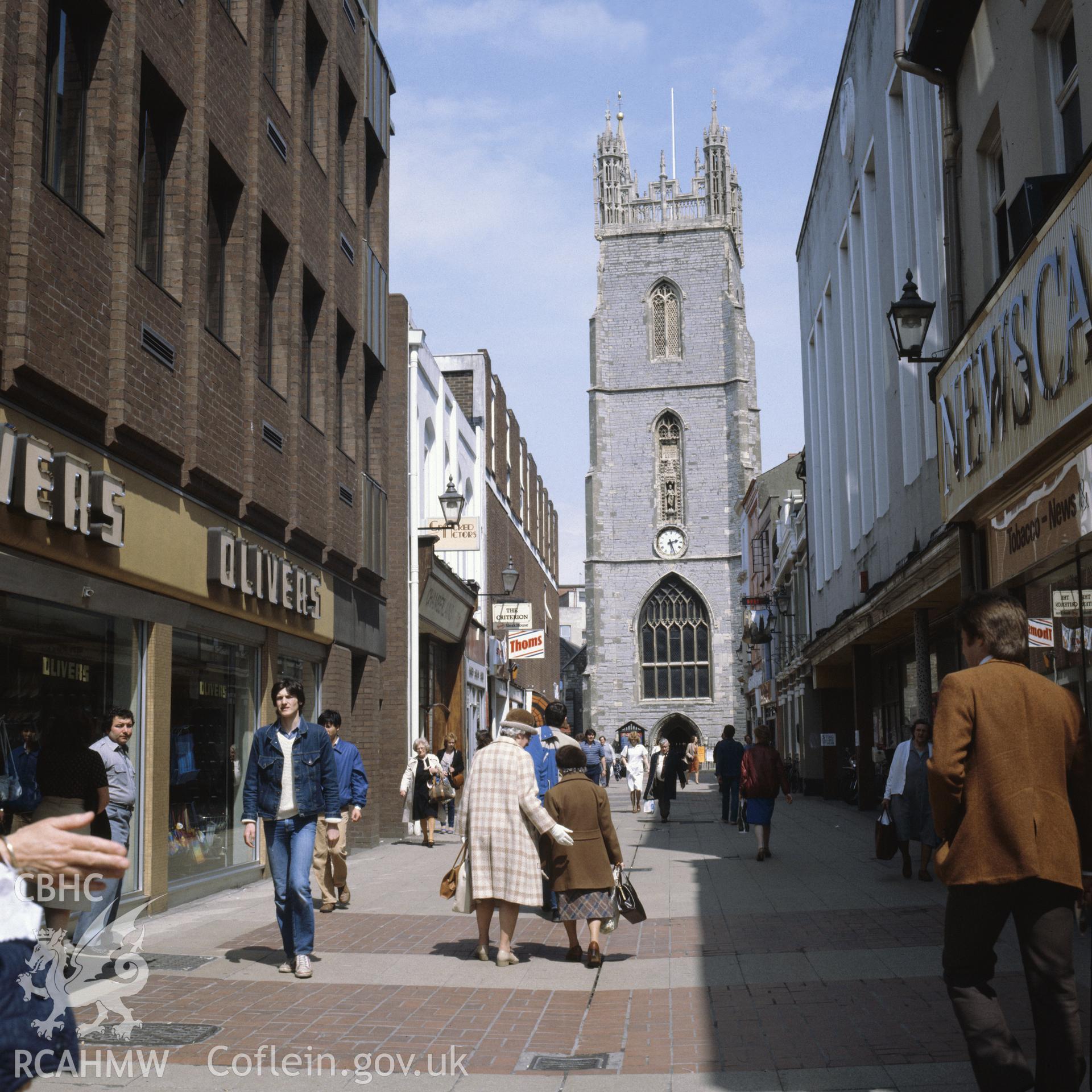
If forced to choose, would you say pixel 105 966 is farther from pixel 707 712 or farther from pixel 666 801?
pixel 707 712

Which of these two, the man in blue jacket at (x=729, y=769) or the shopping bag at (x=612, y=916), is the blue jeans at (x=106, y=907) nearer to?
the shopping bag at (x=612, y=916)

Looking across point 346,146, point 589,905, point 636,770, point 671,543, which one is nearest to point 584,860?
point 589,905

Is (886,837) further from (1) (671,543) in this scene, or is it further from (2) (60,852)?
(1) (671,543)

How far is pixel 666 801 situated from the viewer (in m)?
23.5

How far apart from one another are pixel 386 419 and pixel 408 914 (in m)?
10.9

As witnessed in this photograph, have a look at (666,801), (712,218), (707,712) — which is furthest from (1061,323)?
(712,218)

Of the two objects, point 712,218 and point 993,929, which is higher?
point 712,218

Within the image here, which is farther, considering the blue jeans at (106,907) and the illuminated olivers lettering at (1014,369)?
the blue jeans at (106,907)

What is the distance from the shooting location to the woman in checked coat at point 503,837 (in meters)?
8.59

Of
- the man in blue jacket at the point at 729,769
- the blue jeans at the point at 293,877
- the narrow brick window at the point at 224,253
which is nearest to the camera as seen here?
the blue jeans at the point at 293,877

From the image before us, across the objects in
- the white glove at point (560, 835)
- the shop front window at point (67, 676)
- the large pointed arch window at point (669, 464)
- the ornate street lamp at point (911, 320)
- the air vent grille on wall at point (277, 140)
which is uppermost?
the large pointed arch window at point (669, 464)

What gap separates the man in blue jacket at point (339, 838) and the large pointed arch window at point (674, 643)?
186 feet

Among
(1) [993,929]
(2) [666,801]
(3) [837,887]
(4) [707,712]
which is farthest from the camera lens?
(4) [707,712]

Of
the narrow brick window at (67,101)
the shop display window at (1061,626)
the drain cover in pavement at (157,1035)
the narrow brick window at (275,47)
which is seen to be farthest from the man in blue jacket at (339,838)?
the narrow brick window at (275,47)
